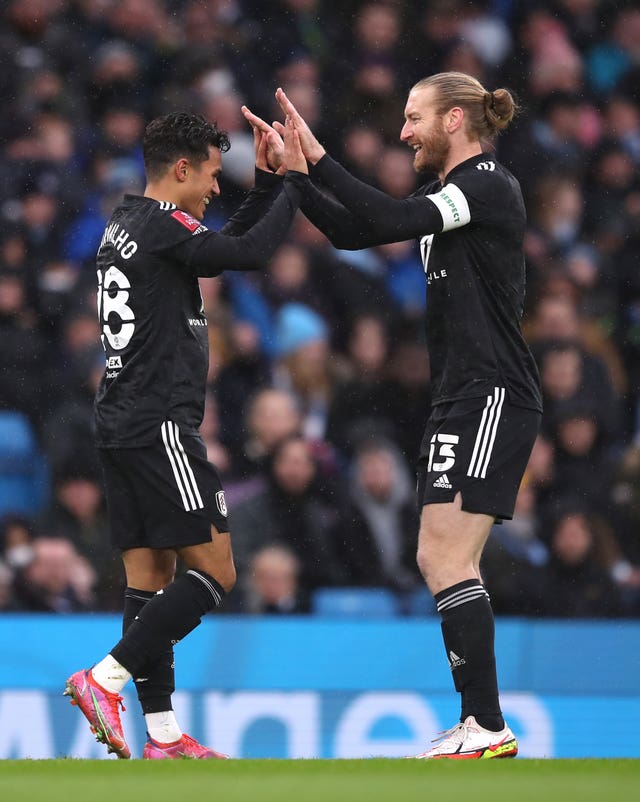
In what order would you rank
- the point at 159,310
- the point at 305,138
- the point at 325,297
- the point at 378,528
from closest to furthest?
the point at 159,310, the point at 305,138, the point at 378,528, the point at 325,297

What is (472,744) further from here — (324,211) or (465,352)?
(324,211)

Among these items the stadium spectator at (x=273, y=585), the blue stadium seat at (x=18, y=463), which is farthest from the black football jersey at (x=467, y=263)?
the blue stadium seat at (x=18, y=463)

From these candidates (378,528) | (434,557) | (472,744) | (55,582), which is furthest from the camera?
(378,528)

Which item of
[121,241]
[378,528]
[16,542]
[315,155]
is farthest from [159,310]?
[378,528]

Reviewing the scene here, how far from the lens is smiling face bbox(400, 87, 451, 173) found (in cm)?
371

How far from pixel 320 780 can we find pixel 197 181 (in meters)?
1.67

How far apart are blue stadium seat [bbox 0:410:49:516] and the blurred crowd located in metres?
0.02

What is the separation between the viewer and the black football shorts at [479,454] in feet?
11.4

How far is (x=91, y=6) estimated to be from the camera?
7266 mm

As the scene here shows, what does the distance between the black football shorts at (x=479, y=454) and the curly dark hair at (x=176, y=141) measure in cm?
96

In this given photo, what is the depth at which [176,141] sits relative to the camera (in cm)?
371

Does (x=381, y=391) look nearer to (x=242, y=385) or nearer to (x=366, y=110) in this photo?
(x=242, y=385)

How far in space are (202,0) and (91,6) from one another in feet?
1.98

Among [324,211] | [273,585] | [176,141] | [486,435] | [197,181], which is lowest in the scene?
[273,585]
